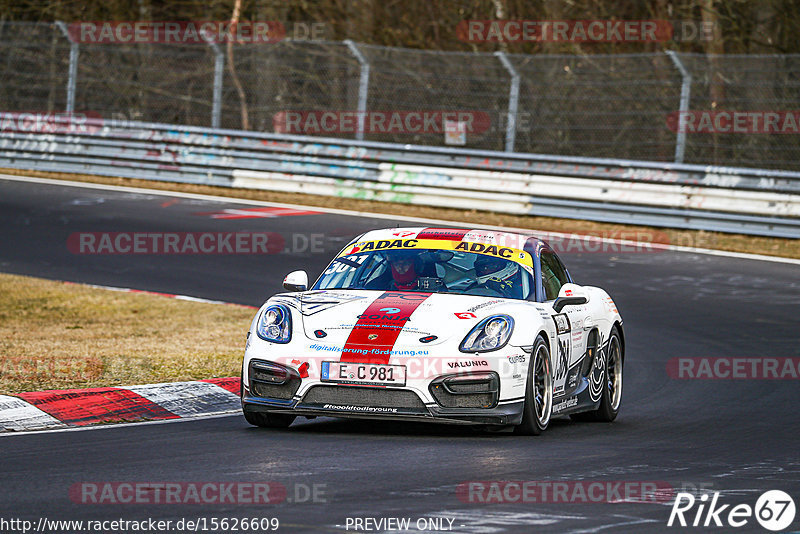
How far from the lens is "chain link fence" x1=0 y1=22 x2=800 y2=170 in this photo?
71.8 feet

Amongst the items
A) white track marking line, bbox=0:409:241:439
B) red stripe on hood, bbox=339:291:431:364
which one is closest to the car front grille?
red stripe on hood, bbox=339:291:431:364

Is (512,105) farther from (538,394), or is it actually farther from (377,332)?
(377,332)

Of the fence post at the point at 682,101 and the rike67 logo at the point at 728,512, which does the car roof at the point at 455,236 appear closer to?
the rike67 logo at the point at 728,512

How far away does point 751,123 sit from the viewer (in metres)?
22.8

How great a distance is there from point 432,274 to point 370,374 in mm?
1334

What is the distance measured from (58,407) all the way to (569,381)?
10.5ft

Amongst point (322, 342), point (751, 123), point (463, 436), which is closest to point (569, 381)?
point (463, 436)

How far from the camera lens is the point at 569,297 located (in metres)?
8.55

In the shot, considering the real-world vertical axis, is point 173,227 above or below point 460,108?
below

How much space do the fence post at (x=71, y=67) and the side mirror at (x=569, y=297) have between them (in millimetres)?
18003

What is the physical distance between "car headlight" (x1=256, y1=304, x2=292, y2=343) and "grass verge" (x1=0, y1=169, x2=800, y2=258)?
11.8m

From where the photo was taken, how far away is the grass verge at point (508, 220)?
19.4m

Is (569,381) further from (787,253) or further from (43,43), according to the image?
(43,43)

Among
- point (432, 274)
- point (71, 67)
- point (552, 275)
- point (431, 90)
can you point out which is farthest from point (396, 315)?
point (71, 67)
